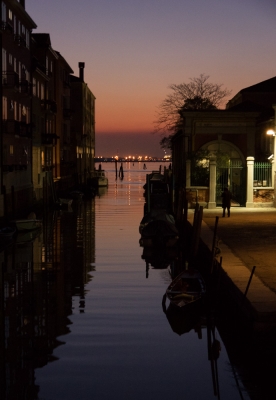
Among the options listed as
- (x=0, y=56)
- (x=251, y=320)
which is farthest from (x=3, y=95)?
(x=251, y=320)

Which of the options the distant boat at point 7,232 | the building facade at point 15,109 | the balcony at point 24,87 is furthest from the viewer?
the balcony at point 24,87

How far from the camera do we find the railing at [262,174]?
42.2m

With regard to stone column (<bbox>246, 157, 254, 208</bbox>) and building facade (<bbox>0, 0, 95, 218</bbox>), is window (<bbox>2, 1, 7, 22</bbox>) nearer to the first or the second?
building facade (<bbox>0, 0, 95, 218</bbox>)

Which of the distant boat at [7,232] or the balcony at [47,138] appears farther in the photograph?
the balcony at [47,138]

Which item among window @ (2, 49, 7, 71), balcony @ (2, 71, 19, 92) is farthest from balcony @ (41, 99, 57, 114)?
window @ (2, 49, 7, 71)

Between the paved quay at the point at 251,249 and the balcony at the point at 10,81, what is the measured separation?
44.3 feet

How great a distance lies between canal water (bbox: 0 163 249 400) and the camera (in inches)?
495

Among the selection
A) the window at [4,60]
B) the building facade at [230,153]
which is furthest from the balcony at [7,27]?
the building facade at [230,153]

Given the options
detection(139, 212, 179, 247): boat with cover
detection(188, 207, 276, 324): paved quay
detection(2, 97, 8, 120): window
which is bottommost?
detection(139, 212, 179, 247): boat with cover

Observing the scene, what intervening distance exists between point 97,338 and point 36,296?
221 inches

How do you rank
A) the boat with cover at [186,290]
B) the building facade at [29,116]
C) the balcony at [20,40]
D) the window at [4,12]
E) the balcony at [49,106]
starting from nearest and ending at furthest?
1. the boat with cover at [186,290]
2. the window at [4,12]
3. the building facade at [29,116]
4. the balcony at [20,40]
5. the balcony at [49,106]

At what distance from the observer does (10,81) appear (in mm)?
43062

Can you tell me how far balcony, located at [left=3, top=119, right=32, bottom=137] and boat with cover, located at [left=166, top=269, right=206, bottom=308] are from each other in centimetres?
2538

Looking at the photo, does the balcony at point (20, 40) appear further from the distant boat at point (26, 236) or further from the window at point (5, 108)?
the distant boat at point (26, 236)
